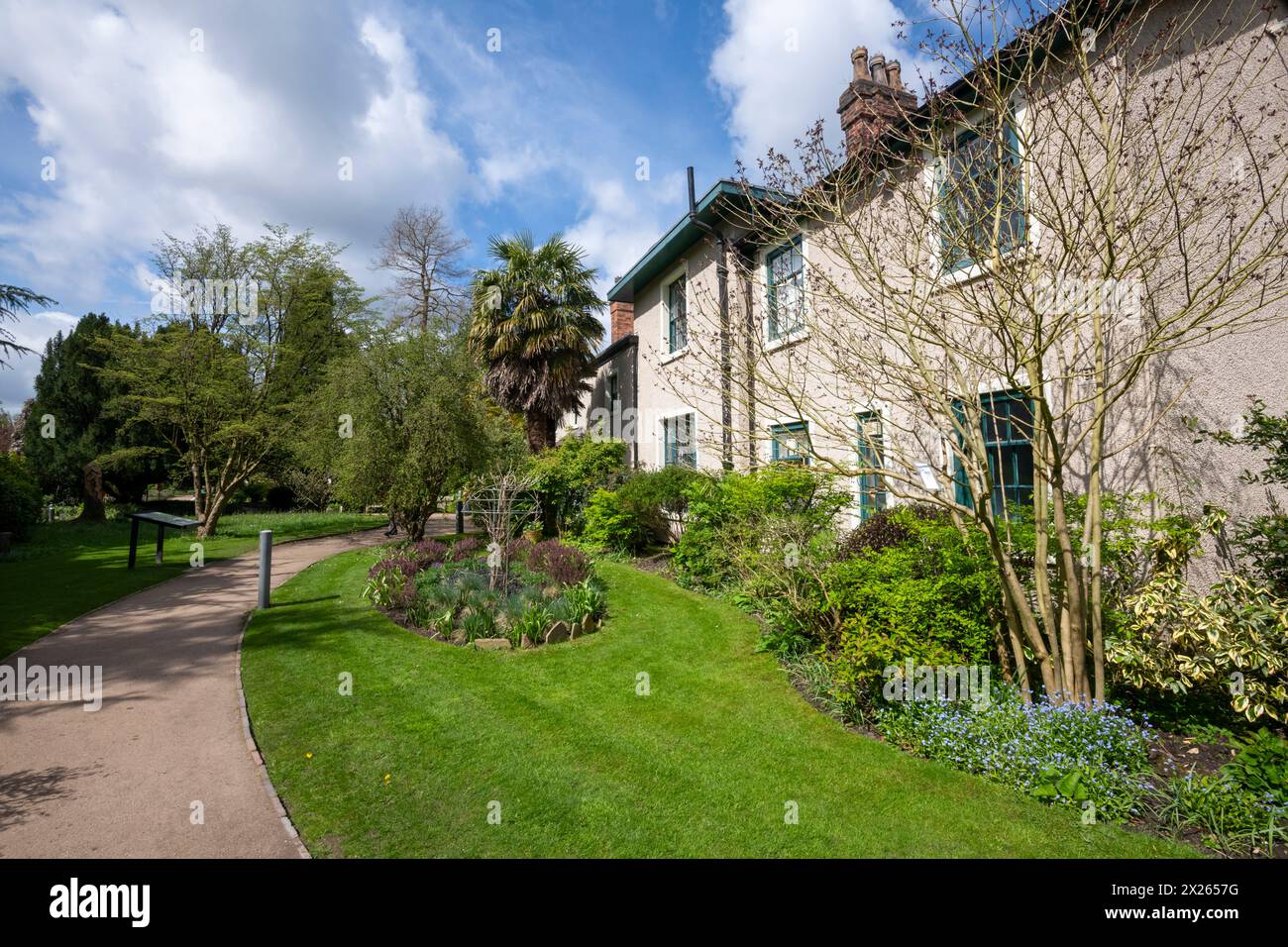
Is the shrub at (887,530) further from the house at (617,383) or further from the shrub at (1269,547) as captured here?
the house at (617,383)

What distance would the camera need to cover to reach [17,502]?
14.7m

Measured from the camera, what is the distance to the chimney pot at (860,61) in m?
8.98

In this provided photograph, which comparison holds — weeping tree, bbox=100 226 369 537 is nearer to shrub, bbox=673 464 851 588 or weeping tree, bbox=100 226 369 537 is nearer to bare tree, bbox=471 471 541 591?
bare tree, bbox=471 471 541 591

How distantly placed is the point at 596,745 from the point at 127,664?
5367 mm

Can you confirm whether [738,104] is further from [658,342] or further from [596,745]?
[596,745]

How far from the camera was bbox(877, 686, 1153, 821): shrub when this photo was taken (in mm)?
3904

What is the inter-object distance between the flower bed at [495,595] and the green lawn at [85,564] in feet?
12.8

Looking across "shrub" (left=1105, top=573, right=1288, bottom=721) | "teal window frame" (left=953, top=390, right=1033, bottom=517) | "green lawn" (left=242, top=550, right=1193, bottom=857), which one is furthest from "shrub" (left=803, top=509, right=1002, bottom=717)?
"teal window frame" (left=953, top=390, right=1033, bottom=517)

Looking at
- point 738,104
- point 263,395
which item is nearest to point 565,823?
point 738,104

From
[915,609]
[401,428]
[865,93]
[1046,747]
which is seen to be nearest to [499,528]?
[401,428]

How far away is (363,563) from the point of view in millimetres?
12594

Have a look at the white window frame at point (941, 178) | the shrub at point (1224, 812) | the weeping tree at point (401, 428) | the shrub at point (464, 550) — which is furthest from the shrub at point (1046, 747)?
the weeping tree at point (401, 428)

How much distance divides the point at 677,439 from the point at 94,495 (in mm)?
21288
